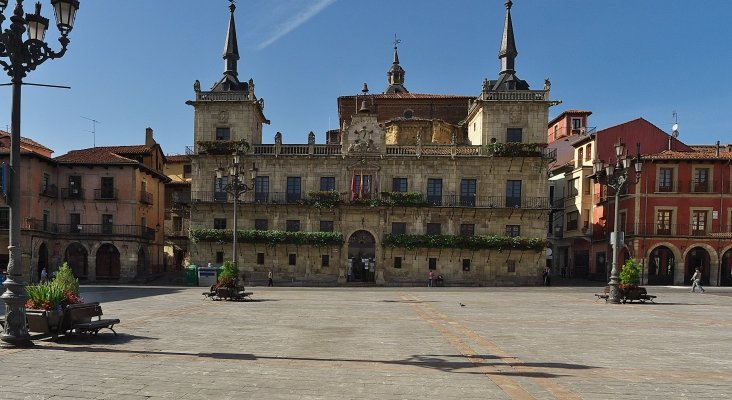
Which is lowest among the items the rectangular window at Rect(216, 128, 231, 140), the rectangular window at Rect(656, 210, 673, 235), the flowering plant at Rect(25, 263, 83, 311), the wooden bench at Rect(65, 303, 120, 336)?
the wooden bench at Rect(65, 303, 120, 336)

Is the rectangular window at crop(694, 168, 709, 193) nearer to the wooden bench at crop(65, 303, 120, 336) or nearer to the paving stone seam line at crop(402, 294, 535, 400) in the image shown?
the paving stone seam line at crop(402, 294, 535, 400)

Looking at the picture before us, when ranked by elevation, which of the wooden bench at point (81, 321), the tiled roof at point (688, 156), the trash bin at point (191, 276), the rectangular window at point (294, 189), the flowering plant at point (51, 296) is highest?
the tiled roof at point (688, 156)

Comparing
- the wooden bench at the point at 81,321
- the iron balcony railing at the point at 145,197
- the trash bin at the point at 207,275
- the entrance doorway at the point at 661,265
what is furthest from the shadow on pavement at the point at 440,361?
the entrance doorway at the point at 661,265

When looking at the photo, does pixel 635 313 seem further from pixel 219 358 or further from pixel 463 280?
pixel 463 280

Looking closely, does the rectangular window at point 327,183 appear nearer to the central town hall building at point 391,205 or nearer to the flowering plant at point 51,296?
the central town hall building at point 391,205

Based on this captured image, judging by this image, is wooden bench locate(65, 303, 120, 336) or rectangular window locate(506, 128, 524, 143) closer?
wooden bench locate(65, 303, 120, 336)

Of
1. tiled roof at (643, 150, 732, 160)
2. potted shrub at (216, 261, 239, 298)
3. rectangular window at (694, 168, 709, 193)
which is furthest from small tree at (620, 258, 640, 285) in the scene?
rectangular window at (694, 168, 709, 193)

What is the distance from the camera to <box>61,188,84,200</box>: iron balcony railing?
1620 inches

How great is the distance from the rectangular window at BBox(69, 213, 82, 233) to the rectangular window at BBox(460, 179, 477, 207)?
31.1 metres

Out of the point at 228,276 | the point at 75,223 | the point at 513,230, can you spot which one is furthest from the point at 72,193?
the point at 513,230

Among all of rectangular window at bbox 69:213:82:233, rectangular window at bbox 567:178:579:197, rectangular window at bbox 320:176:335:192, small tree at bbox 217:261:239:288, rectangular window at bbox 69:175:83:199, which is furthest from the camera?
rectangular window at bbox 567:178:579:197

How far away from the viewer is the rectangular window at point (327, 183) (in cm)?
4059

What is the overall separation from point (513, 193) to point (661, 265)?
1383 centimetres

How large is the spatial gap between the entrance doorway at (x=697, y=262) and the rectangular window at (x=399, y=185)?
2313 centimetres
